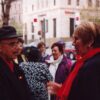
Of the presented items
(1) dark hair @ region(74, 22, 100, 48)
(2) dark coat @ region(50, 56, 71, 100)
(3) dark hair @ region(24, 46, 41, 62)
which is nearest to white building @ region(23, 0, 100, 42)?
(2) dark coat @ region(50, 56, 71, 100)

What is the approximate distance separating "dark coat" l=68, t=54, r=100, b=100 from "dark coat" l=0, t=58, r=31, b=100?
0.81 meters

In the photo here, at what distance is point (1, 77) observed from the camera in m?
5.33

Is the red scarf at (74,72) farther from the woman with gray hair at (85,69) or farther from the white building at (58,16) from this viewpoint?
the white building at (58,16)

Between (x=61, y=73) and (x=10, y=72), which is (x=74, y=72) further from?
(x=61, y=73)

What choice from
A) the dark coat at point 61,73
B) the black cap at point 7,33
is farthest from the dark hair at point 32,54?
the black cap at point 7,33

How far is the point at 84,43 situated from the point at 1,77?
97 centimetres

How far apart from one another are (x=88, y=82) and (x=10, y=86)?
3.29 feet

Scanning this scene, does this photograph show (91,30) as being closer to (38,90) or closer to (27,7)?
(38,90)

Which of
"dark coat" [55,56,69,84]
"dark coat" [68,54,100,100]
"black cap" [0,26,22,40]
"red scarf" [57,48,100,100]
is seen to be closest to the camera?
"dark coat" [68,54,100,100]

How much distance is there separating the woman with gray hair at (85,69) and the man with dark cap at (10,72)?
534mm

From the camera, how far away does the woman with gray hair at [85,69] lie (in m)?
4.71

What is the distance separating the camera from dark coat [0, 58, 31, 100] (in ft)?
17.3

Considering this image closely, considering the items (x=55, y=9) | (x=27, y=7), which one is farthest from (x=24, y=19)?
(x=55, y=9)

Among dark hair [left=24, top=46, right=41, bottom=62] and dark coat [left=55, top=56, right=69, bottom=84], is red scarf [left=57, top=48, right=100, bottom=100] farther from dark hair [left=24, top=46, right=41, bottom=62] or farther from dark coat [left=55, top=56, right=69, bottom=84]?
dark coat [left=55, top=56, right=69, bottom=84]
